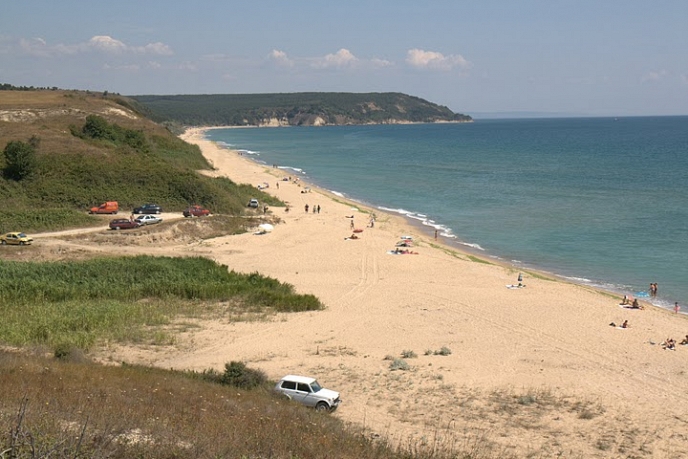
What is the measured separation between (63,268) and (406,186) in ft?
169

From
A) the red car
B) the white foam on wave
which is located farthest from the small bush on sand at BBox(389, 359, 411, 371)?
the white foam on wave

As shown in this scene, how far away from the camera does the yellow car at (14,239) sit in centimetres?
3453

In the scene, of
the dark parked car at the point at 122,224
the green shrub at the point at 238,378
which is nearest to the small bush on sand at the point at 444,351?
the green shrub at the point at 238,378

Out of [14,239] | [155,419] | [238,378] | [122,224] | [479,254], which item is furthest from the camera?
[479,254]

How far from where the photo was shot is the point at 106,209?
44688 millimetres

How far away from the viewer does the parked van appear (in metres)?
44.5

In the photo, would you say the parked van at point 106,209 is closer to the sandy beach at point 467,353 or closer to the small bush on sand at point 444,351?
the sandy beach at point 467,353

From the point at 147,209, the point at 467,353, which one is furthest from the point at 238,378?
the point at 147,209

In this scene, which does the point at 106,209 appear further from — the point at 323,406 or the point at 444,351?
the point at 323,406

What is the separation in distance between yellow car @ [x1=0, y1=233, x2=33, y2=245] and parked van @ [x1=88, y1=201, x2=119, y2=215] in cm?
966

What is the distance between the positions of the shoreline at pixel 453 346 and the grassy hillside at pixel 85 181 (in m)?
11.1

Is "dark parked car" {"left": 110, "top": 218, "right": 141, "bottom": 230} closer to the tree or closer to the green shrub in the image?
the tree

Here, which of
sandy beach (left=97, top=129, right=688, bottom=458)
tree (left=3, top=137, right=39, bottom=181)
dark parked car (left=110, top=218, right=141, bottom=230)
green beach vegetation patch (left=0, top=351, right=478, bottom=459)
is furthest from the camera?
tree (left=3, top=137, right=39, bottom=181)

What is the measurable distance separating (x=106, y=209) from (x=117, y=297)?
1955cm
